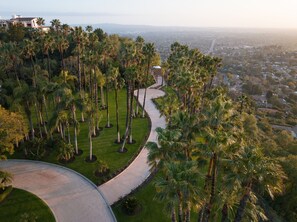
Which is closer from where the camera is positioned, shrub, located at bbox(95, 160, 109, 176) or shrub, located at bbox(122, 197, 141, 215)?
shrub, located at bbox(122, 197, 141, 215)

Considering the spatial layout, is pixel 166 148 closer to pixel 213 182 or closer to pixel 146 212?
pixel 213 182

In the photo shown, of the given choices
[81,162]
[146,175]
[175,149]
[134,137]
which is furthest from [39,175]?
[175,149]

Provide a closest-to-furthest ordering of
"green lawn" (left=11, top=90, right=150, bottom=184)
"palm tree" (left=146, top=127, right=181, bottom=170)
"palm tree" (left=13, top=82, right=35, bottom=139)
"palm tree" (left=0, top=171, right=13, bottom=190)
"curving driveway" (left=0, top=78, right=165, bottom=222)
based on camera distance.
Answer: "palm tree" (left=146, top=127, right=181, bottom=170)
"curving driveway" (left=0, top=78, right=165, bottom=222)
"palm tree" (left=0, top=171, right=13, bottom=190)
"green lawn" (left=11, top=90, right=150, bottom=184)
"palm tree" (left=13, top=82, right=35, bottom=139)

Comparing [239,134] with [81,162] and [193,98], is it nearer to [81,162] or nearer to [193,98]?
[193,98]

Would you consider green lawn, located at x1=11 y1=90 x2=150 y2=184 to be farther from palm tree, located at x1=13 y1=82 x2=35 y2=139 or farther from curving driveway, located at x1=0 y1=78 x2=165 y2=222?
palm tree, located at x1=13 y1=82 x2=35 y2=139

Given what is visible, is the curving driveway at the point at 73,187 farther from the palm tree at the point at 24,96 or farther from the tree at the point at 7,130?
the palm tree at the point at 24,96

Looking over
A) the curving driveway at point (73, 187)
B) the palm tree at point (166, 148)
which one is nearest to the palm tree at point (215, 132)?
the palm tree at point (166, 148)

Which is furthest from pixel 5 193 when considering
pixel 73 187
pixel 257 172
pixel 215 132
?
pixel 257 172

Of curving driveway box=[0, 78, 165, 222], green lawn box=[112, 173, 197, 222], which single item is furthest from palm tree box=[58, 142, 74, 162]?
green lawn box=[112, 173, 197, 222]
